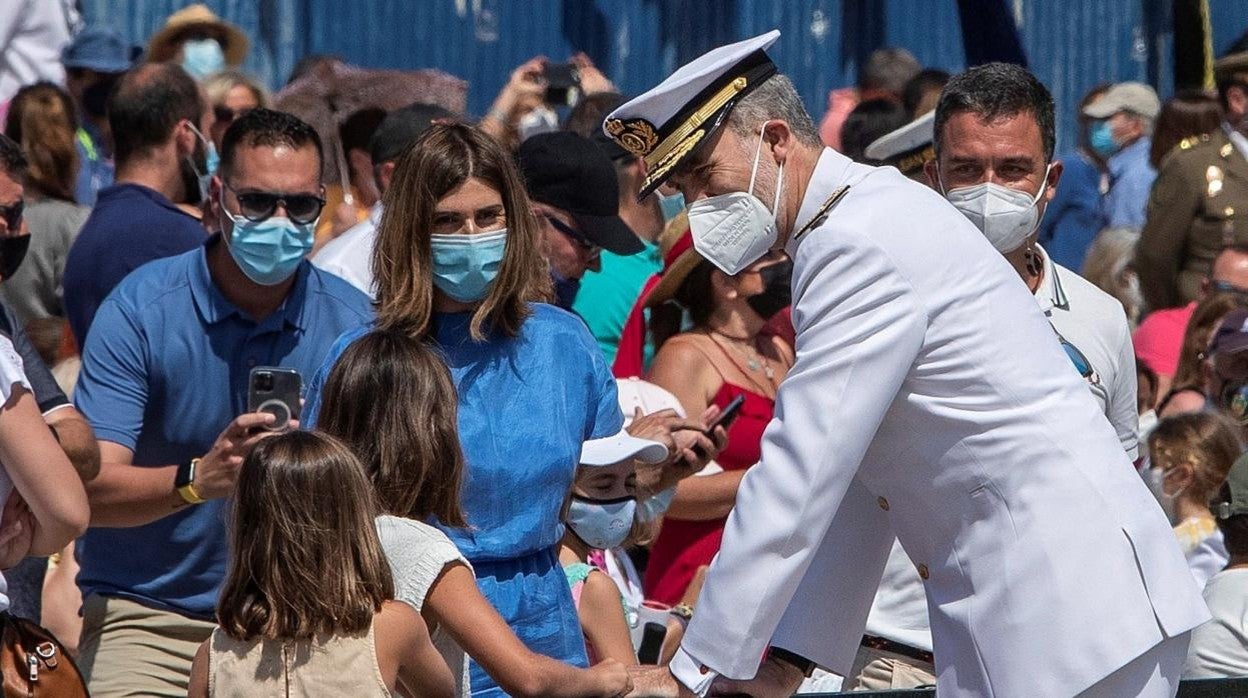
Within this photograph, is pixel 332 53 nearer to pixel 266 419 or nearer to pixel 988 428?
pixel 266 419

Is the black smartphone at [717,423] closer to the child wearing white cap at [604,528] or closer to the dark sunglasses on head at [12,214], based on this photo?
the child wearing white cap at [604,528]

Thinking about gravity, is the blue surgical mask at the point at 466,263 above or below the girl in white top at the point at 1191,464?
above

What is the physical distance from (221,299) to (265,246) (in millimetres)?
173

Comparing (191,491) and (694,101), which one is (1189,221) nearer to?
(191,491)

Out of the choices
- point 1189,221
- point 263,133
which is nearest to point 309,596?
point 263,133

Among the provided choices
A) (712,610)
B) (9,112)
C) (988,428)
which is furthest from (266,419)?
(9,112)

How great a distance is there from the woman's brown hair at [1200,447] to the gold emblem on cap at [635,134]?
2.95 m

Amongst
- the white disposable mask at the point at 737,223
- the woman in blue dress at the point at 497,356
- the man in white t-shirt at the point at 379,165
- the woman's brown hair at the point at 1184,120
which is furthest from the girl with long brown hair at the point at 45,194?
the woman's brown hair at the point at 1184,120

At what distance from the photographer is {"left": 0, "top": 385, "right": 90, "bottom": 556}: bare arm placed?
12.6 ft

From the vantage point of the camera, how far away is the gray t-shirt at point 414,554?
3449 mm

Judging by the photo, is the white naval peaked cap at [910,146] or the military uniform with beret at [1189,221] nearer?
the white naval peaked cap at [910,146]

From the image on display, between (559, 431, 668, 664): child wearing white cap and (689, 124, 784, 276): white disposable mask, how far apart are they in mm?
847

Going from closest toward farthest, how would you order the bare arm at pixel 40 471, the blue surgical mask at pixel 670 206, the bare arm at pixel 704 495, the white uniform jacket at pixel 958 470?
the white uniform jacket at pixel 958 470, the bare arm at pixel 40 471, the bare arm at pixel 704 495, the blue surgical mask at pixel 670 206

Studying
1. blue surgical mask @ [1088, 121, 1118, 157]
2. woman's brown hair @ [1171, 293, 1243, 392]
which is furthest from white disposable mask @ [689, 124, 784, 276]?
blue surgical mask @ [1088, 121, 1118, 157]
